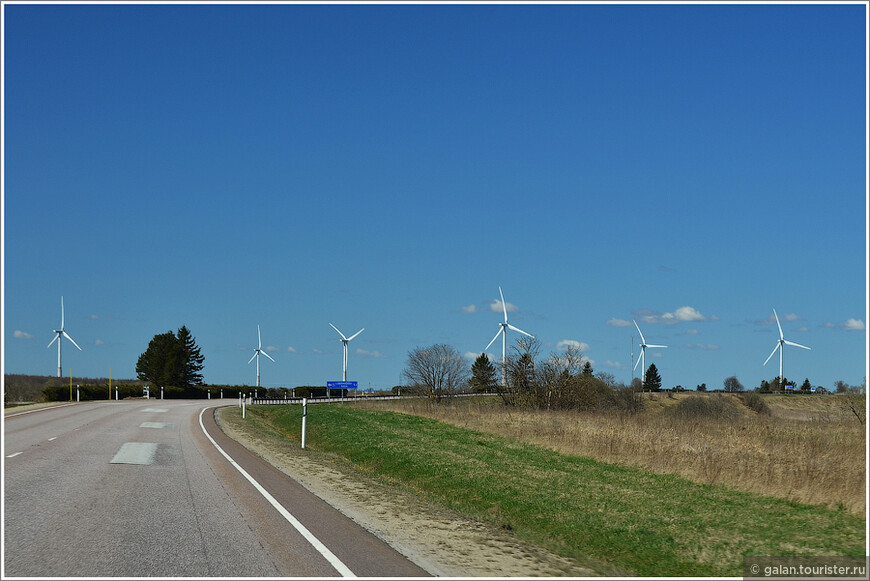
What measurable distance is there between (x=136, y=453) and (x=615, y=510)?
14.6 m

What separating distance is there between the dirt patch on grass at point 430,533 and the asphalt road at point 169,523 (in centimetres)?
41

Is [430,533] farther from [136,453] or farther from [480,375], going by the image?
[480,375]

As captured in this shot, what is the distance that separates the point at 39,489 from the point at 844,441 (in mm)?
23149

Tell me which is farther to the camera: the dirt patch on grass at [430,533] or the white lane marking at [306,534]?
the dirt patch on grass at [430,533]

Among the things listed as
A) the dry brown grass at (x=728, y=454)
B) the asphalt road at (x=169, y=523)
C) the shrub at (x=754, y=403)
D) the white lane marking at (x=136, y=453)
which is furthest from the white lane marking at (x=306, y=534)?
the shrub at (x=754, y=403)

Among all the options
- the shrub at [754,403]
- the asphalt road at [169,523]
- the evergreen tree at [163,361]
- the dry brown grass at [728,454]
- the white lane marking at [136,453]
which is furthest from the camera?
the evergreen tree at [163,361]

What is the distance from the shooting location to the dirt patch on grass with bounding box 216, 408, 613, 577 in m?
9.73

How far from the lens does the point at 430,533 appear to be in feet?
39.0

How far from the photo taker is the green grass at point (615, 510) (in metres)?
10.9

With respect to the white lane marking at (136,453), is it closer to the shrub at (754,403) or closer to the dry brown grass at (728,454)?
the dry brown grass at (728,454)

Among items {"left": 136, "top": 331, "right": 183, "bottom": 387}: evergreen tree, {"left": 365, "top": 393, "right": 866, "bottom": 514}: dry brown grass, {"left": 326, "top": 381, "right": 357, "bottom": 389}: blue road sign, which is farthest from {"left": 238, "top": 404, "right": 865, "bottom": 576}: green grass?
{"left": 136, "top": 331, "right": 183, "bottom": 387}: evergreen tree

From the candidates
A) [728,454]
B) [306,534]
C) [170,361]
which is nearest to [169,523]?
[306,534]

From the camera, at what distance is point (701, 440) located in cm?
2527

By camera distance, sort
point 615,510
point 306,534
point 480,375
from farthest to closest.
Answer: point 480,375, point 615,510, point 306,534
